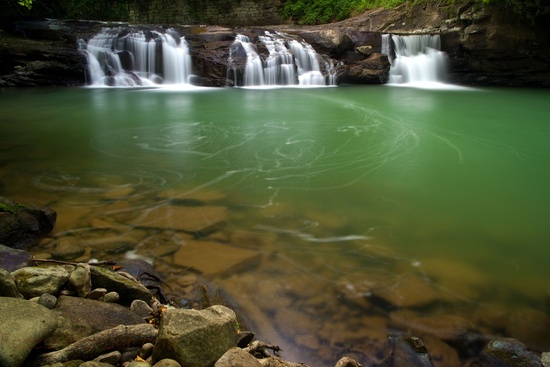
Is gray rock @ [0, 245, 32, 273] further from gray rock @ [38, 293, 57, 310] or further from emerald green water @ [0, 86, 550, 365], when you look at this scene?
emerald green water @ [0, 86, 550, 365]

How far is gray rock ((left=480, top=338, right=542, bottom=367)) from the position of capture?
241 cm

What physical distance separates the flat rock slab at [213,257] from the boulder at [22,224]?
140cm

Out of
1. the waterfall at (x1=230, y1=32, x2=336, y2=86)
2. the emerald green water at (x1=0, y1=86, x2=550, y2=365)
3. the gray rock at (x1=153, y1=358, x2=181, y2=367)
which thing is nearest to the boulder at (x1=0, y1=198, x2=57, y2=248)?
the emerald green water at (x1=0, y1=86, x2=550, y2=365)

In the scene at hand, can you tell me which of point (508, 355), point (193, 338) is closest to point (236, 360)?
point (193, 338)

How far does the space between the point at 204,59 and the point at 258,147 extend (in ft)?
39.5

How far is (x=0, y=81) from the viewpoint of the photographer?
1705 centimetres

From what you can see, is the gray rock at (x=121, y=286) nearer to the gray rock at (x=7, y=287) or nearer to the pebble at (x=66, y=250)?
the gray rock at (x=7, y=287)

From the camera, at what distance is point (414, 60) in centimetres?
1998

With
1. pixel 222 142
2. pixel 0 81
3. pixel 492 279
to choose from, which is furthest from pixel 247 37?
pixel 492 279

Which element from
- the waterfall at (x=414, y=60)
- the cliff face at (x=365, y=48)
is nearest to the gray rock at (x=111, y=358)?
the cliff face at (x=365, y=48)

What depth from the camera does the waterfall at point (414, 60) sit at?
1964cm

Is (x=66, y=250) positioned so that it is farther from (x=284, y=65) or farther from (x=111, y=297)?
(x=284, y=65)

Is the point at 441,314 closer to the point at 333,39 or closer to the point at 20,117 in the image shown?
the point at 20,117

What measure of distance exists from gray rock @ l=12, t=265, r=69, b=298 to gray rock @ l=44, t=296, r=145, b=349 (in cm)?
10
